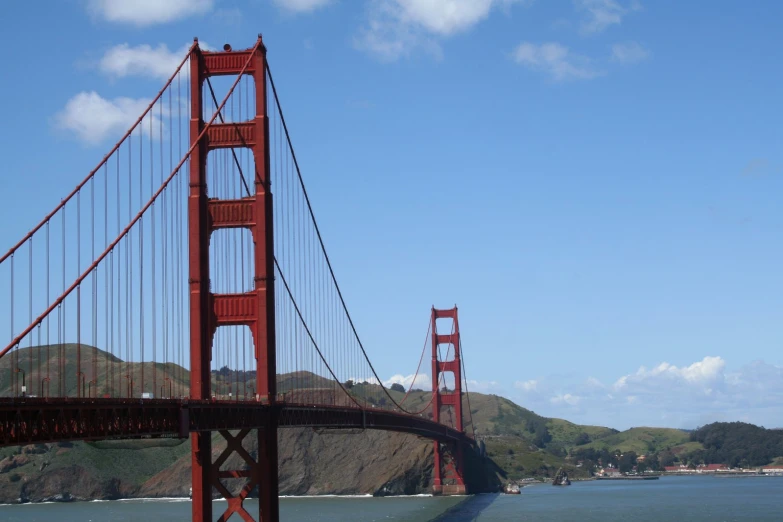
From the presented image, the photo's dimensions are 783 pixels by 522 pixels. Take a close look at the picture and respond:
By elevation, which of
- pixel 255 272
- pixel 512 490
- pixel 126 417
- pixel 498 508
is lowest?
pixel 498 508

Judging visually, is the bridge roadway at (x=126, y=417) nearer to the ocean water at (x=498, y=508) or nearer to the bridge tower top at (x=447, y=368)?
the ocean water at (x=498, y=508)

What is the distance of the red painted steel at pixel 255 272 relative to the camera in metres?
41.9

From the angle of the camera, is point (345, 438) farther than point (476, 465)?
Yes

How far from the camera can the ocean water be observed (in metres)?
84.2

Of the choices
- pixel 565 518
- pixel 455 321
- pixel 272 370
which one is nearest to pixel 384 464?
pixel 455 321

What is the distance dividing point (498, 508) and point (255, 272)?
58.0m

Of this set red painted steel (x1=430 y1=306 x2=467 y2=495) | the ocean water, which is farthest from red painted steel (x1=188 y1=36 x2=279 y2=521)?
red painted steel (x1=430 y1=306 x2=467 y2=495)

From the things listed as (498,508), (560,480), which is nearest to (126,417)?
(498,508)

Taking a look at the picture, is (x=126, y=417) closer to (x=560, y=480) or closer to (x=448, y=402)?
(x=448, y=402)

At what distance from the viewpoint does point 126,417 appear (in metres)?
31.9

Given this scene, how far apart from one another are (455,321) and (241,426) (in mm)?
91450

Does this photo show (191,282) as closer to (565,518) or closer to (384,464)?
(565,518)

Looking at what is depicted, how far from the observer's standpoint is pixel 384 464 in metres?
132

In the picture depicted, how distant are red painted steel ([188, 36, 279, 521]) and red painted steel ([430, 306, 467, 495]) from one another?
74.1 meters
